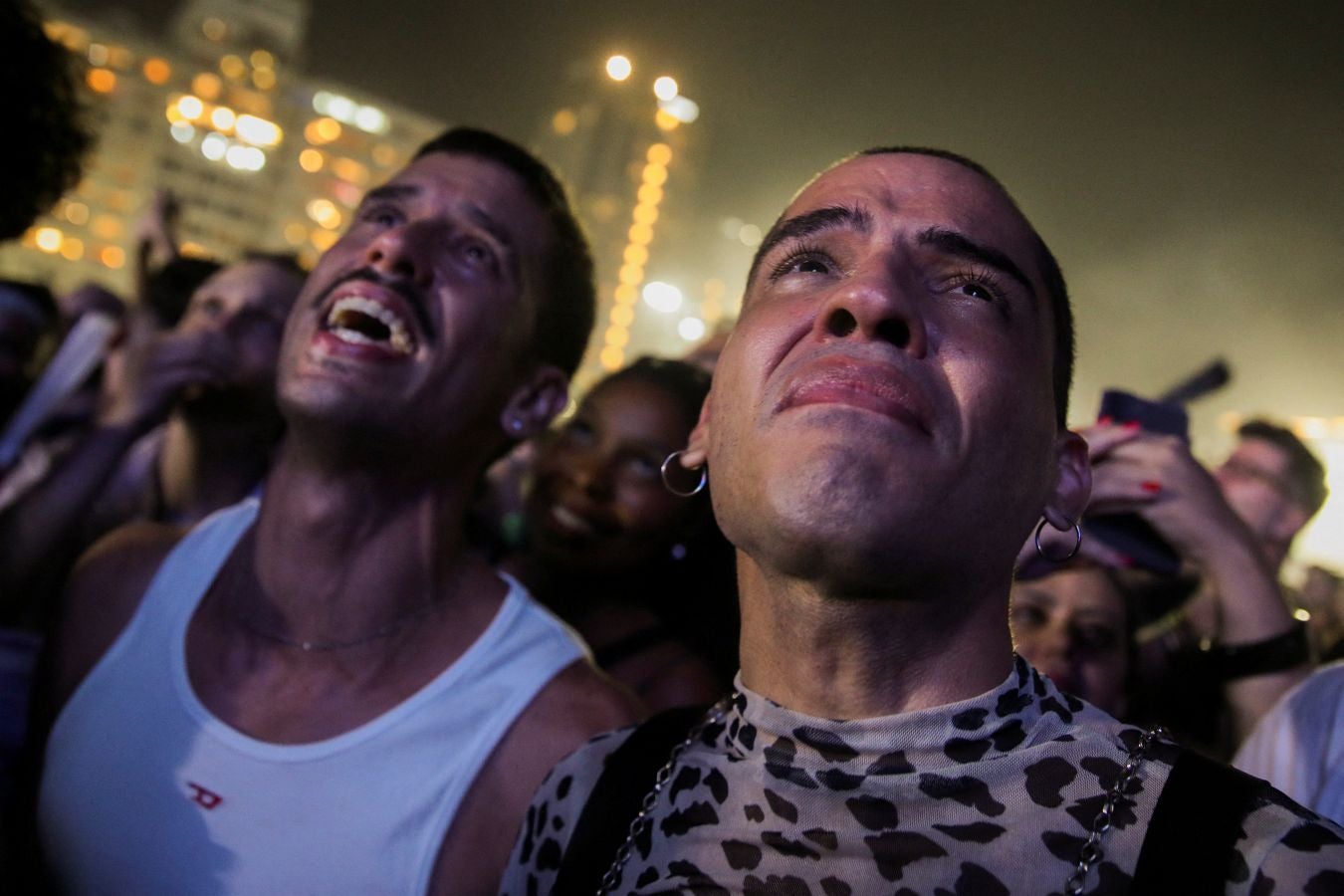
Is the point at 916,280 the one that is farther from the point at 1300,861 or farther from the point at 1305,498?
the point at 1305,498

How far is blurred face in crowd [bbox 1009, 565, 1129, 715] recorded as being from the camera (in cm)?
373

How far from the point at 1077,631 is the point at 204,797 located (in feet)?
11.0

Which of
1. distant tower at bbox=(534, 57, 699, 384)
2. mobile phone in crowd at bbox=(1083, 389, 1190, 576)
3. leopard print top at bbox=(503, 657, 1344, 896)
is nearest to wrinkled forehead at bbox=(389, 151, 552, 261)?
leopard print top at bbox=(503, 657, 1344, 896)

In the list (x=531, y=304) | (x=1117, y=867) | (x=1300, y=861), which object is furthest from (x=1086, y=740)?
(x=531, y=304)

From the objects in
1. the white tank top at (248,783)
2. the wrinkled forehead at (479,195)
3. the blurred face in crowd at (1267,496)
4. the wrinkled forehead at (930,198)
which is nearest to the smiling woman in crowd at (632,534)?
the wrinkled forehead at (479,195)

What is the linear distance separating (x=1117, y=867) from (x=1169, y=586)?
3.72m

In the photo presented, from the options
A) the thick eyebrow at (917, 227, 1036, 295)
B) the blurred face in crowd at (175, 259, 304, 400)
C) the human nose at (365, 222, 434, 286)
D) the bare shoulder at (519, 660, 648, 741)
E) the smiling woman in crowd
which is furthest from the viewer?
the blurred face in crowd at (175, 259, 304, 400)

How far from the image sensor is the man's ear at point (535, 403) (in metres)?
3.21

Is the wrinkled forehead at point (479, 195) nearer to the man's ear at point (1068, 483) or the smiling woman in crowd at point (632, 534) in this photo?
the smiling woman in crowd at point (632, 534)

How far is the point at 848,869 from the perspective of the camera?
156 cm

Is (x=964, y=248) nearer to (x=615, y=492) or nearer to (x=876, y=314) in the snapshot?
(x=876, y=314)

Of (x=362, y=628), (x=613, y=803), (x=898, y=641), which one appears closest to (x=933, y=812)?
(x=898, y=641)

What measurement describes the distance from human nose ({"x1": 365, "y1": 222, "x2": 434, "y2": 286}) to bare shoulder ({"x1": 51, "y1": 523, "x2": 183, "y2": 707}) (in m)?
1.24

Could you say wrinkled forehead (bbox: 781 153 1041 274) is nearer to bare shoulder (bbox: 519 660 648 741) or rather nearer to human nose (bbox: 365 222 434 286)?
human nose (bbox: 365 222 434 286)
